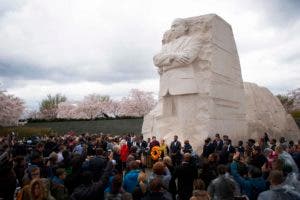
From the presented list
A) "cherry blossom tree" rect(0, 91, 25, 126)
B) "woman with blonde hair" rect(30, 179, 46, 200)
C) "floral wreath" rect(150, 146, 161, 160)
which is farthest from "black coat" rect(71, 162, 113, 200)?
"cherry blossom tree" rect(0, 91, 25, 126)

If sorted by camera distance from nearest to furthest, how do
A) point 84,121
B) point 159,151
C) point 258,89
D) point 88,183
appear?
point 88,183
point 159,151
point 258,89
point 84,121

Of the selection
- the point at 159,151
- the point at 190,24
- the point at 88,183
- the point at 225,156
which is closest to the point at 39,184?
the point at 88,183

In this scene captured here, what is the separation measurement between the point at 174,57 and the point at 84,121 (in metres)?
17.6

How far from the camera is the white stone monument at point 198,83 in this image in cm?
1520

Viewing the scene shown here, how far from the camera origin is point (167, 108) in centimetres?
1612

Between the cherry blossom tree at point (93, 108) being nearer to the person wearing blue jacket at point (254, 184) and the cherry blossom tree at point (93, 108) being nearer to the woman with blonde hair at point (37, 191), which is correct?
the person wearing blue jacket at point (254, 184)

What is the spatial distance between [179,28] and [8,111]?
25368 mm

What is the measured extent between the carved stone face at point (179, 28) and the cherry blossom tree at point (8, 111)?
24509 millimetres

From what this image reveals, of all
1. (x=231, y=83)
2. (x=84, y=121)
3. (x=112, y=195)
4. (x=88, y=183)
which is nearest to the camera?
(x=112, y=195)

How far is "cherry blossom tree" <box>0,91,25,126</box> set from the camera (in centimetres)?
3553

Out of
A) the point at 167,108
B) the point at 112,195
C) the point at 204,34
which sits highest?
the point at 204,34

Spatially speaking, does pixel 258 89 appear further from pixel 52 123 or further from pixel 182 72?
pixel 52 123

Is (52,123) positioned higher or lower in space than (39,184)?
higher

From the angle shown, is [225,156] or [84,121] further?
[84,121]
